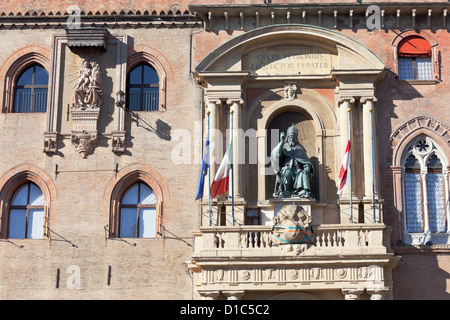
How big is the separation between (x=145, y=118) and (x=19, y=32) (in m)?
5.21

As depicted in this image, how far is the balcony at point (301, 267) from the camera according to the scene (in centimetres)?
2538

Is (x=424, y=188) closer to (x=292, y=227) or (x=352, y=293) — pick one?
(x=352, y=293)

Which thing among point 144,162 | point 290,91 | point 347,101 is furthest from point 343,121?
point 144,162

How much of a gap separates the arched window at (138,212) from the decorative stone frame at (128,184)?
21cm

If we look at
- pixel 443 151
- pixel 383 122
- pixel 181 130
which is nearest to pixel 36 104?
pixel 181 130

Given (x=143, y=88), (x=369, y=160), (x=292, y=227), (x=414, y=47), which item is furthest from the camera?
(x=143, y=88)

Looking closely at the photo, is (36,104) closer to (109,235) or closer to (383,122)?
(109,235)

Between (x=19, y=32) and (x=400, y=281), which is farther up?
(x=19, y=32)

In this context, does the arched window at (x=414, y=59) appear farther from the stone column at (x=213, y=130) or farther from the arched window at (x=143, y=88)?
the arched window at (x=143, y=88)

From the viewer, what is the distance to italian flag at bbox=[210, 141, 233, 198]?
86.8 feet

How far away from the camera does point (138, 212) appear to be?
28391 mm

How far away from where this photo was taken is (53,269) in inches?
1085

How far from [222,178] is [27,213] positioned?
6.51 meters

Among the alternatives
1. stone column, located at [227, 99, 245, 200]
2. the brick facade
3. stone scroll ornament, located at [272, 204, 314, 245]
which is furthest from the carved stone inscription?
stone scroll ornament, located at [272, 204, 314, 245]
